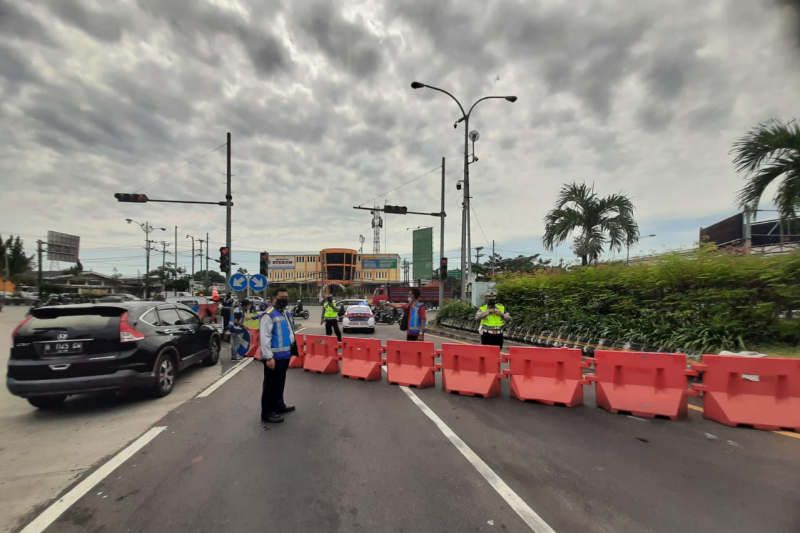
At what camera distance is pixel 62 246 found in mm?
50531

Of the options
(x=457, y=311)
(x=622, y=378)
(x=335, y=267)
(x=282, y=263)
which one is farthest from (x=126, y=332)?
(x=282, y=263)

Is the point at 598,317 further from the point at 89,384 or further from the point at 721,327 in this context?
the point at 89,384

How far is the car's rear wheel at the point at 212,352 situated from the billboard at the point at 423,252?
14490 mm

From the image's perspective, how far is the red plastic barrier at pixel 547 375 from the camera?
18.4 ft

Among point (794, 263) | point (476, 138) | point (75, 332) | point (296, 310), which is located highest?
point (476, 138)

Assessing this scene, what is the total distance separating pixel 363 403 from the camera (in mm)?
5922

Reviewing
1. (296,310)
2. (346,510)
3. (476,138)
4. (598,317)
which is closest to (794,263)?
(598,317)

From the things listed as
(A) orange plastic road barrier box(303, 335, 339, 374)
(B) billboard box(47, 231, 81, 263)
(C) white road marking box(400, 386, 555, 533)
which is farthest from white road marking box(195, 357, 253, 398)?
(B) billboard box(47, 231, 81, 263)

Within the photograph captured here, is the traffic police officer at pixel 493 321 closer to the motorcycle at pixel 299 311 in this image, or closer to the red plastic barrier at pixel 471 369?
the red plastic barrier at pixel 471 369

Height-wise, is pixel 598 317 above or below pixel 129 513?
above

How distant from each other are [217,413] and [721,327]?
359 inches

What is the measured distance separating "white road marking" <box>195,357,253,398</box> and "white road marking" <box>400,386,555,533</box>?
4084 millimetres

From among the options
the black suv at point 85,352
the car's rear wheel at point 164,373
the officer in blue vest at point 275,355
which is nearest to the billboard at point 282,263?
the car's rear wheel at point 164,373

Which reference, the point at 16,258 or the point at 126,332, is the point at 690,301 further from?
the point at 16,258
